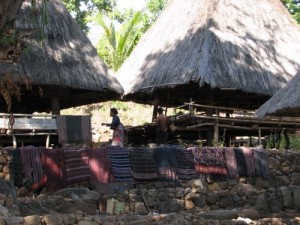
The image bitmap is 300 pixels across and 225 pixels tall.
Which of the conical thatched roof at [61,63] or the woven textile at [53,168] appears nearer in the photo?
the woven textile at [53,168]

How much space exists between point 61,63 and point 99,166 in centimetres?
328

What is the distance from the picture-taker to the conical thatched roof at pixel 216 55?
13766 mm

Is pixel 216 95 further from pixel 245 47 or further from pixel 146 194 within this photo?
pixel 146 194

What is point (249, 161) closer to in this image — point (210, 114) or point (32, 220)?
point (210, 114)

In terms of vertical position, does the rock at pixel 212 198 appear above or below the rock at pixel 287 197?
above

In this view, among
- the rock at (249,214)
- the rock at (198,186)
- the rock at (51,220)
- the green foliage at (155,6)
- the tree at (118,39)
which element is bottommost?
the rock at (249,214)

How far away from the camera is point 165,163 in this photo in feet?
36.0

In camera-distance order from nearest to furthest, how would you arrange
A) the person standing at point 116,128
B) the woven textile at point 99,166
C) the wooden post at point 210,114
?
the woven textile at point 99,166 < the person standing at point 116,128 < the wooden post at point 210,114

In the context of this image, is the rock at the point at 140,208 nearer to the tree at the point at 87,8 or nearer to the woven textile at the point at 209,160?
the woven textile at the point at 209,160

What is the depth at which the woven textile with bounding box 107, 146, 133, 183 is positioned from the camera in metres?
10.3

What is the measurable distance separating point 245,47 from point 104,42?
11345 millimetres

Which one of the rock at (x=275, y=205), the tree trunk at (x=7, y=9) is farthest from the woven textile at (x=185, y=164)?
the tree trunk at (x=7, y=9)

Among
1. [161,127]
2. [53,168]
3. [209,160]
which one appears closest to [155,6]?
[161,127]

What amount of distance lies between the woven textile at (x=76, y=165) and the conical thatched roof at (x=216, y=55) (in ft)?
13.5
